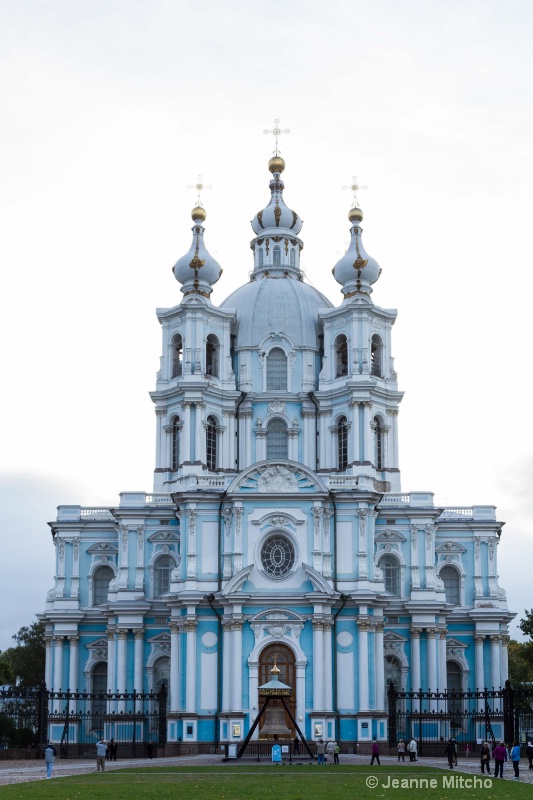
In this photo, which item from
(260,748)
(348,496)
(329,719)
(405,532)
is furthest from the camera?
(405,532)

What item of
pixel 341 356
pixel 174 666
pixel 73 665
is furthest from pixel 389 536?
pixel 73 665

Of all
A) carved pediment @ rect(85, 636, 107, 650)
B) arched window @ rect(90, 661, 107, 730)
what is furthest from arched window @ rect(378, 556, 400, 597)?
arched window @ rect(90, 661, 107, 730)

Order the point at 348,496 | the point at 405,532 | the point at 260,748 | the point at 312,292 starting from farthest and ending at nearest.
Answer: the point at 312,292
the point at 405,532
the point at 348,496
the point at 260,748

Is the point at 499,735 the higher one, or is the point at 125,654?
the point at 125,654

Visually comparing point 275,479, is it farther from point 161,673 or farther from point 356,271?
point 356,271

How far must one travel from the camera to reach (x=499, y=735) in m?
59.7

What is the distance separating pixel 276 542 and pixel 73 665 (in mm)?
13398

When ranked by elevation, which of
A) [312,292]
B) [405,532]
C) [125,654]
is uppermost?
[312,292]

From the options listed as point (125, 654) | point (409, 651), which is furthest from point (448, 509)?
point (125, 654)

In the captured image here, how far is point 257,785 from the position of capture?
32406 mm

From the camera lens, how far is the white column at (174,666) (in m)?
54.7

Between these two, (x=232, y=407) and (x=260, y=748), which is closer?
(x=260, y=748)

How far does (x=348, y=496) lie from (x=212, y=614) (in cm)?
814

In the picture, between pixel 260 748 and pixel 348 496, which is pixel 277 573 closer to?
pixel 348 496
